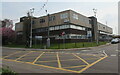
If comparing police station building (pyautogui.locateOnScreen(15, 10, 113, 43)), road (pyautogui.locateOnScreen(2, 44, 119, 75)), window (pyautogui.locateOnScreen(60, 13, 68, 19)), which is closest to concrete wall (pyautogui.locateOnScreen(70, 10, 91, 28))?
police station building (pyautogui.locateOnScreen(15, 10, 113, 43))

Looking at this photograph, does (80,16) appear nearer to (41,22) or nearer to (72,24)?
(72,24)

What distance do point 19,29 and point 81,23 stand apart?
27914 mm

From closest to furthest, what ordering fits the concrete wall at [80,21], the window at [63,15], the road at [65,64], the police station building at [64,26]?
the road at [65,64] → the police station building at [64,26] → the window at [63,15] → the concrete wall at [80,21]

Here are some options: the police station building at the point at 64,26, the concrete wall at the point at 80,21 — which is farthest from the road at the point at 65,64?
the concrete wall at the point at 80,21

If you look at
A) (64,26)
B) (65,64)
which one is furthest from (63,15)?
(65,64)

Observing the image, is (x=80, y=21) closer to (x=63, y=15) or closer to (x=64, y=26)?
(x=63, y=15)

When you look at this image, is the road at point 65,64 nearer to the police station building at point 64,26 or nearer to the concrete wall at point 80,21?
the police station building at point 64,26

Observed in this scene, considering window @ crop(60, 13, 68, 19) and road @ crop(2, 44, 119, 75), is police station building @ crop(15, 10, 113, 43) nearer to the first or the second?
window @ crop(60, 13, 68, 19)

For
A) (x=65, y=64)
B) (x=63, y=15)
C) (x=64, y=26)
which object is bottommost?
(x=65, y=64)

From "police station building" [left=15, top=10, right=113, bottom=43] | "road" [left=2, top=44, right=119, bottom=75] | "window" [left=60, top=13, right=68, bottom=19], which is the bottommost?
"road" [left=2, top=44, right=119, bottom=75]

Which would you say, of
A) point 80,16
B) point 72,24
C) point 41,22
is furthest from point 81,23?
point 41,22

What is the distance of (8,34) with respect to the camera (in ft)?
148

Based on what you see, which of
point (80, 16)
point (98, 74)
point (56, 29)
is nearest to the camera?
point (98, 74)

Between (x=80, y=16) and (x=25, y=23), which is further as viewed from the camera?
(x=25, y=23)
